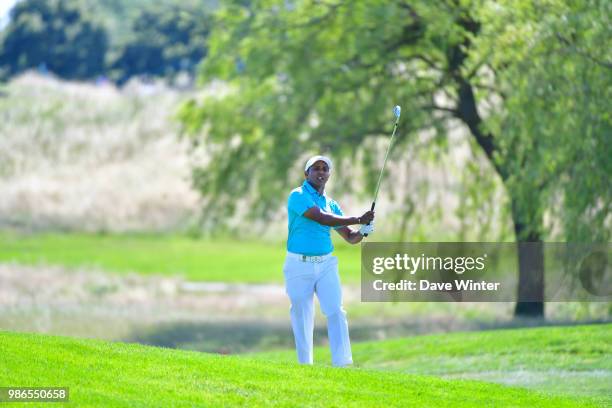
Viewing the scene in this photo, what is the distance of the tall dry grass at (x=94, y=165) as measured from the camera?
50.1m

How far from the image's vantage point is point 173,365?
506 inches

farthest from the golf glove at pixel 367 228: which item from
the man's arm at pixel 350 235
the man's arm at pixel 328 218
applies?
the man's arm at pixel 350 235

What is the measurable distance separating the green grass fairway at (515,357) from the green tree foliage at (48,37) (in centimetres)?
7675

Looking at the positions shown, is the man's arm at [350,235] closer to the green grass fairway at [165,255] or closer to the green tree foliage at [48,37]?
the green grass fairway at [165,255]

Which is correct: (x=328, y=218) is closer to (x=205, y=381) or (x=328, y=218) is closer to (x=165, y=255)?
(x=205, y=381)

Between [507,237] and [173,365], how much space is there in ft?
51.5

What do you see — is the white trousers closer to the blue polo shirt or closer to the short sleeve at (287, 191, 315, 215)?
the blue polo shirt

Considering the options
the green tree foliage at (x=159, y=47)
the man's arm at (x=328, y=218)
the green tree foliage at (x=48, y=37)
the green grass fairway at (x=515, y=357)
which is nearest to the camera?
the man's arm at (x=328, y=218)

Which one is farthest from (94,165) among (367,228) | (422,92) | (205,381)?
(205,381)

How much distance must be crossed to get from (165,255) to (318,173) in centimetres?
3472

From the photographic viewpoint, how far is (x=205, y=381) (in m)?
12.3

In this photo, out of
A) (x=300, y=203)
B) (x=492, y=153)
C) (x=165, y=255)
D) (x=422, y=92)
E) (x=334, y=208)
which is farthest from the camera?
(x=165, y=255)

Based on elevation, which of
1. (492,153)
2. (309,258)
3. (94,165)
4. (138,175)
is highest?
(94,165)

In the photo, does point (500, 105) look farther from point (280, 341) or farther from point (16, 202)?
point (16, 202)
